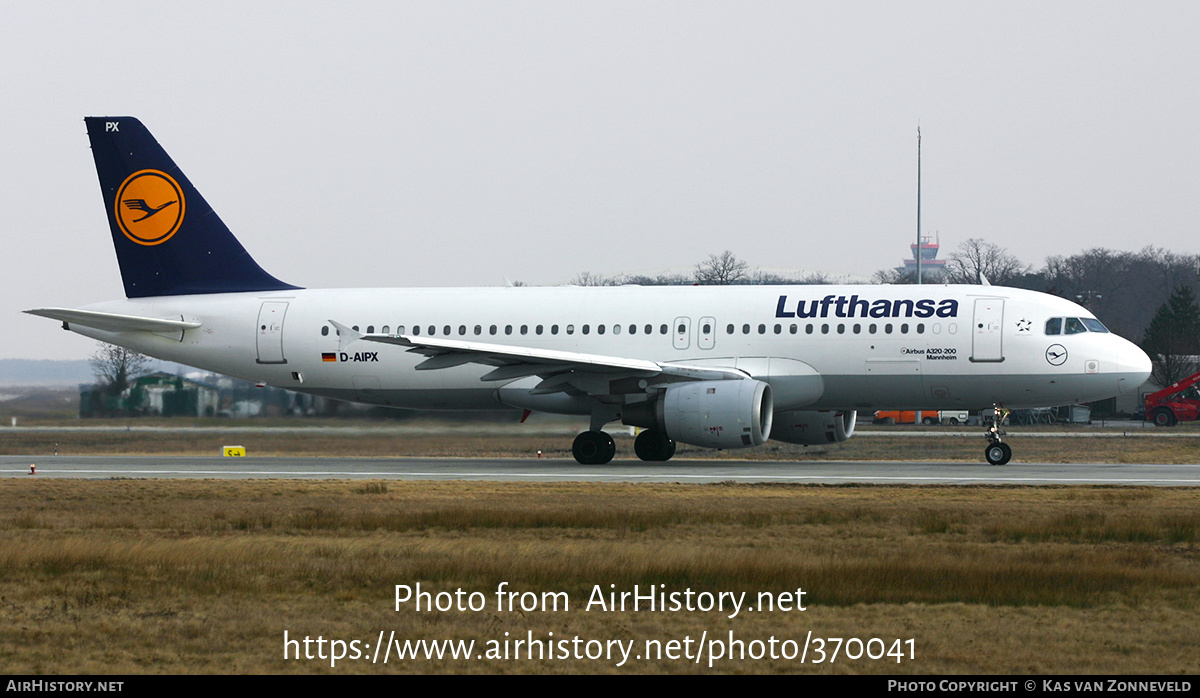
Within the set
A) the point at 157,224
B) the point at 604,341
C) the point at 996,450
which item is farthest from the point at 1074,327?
the point at 157,224

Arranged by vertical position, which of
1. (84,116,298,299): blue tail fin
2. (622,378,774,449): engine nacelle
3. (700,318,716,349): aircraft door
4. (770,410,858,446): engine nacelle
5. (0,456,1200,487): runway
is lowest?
(0,456,1200,487): runway

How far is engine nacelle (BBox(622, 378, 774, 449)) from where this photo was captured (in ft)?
82.8

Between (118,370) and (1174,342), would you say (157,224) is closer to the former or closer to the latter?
(118,370)

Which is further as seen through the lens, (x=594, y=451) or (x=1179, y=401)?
(x=1179, y=401)

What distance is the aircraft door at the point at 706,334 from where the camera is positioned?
91.2 feet

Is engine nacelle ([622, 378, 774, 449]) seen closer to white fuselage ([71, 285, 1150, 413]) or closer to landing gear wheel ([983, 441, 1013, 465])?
white fuselage ([71, 285, 1150, 413])

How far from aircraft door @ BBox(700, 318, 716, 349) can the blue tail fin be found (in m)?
10.8

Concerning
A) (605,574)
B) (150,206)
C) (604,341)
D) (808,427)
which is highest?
(150,206)

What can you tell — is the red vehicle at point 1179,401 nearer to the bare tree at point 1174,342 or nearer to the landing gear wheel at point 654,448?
the bare tree at point 1174,342

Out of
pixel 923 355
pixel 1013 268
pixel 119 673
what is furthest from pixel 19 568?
pixel 1013 268

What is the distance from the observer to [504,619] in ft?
31.9

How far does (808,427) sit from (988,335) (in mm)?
4756

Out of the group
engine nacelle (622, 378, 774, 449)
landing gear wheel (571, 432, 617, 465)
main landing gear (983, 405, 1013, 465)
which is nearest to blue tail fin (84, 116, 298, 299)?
landing gear wheel (571, 432, 617, 465)

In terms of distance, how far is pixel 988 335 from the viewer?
2644 centimetres
